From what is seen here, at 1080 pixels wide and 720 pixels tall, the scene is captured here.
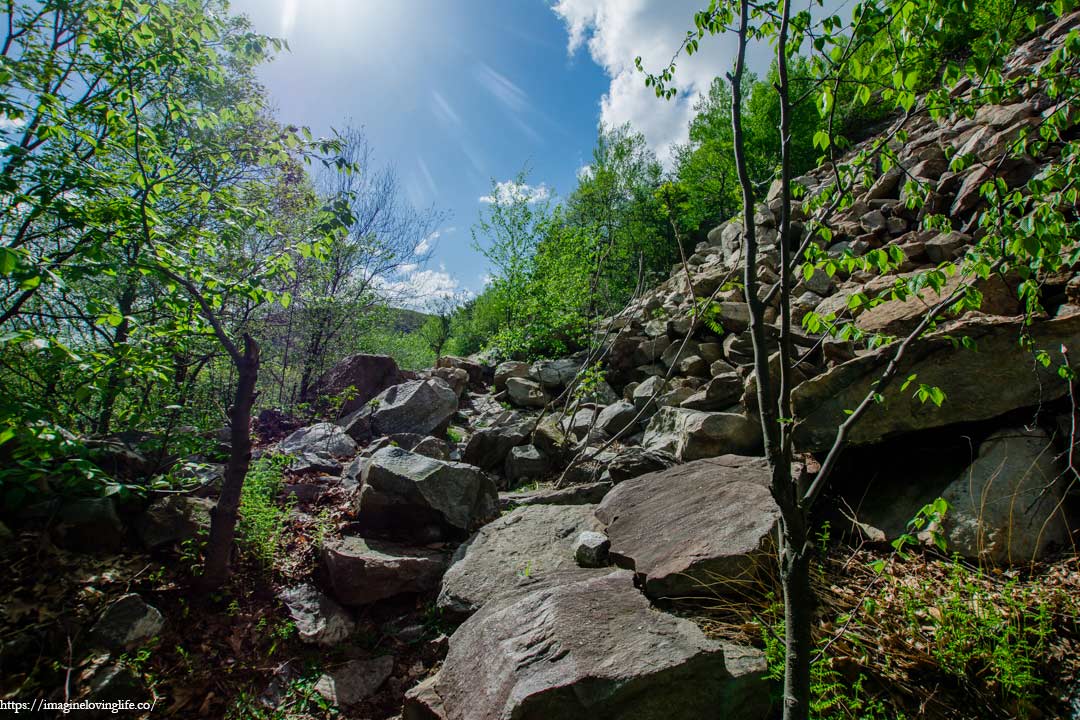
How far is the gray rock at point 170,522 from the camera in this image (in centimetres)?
388

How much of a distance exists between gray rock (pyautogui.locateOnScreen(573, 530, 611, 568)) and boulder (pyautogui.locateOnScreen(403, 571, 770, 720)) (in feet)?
2.42

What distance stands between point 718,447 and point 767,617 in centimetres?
223

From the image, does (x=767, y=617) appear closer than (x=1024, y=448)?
Yes

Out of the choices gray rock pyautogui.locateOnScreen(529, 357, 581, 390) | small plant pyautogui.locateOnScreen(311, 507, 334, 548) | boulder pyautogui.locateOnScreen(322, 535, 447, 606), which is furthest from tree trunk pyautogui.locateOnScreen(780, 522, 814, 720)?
gray rock pyautogui.locateOnScreen(529, 357, 581, 390)

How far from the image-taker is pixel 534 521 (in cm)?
465

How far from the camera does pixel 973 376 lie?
350 centimetres

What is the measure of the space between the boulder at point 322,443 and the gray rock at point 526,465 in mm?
2541

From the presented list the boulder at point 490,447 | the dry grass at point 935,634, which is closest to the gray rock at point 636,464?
the dry grass at point 935,634

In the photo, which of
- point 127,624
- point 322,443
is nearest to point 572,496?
point 127,624

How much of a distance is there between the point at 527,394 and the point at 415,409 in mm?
2737

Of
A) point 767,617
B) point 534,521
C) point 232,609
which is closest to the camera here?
point 767,617

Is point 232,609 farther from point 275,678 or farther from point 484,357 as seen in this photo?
point 484,357

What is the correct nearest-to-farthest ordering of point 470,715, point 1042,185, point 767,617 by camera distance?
point 1042,185 → point 470,715 → point 767,617

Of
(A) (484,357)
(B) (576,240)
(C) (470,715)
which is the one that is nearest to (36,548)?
(C) (470,715)
